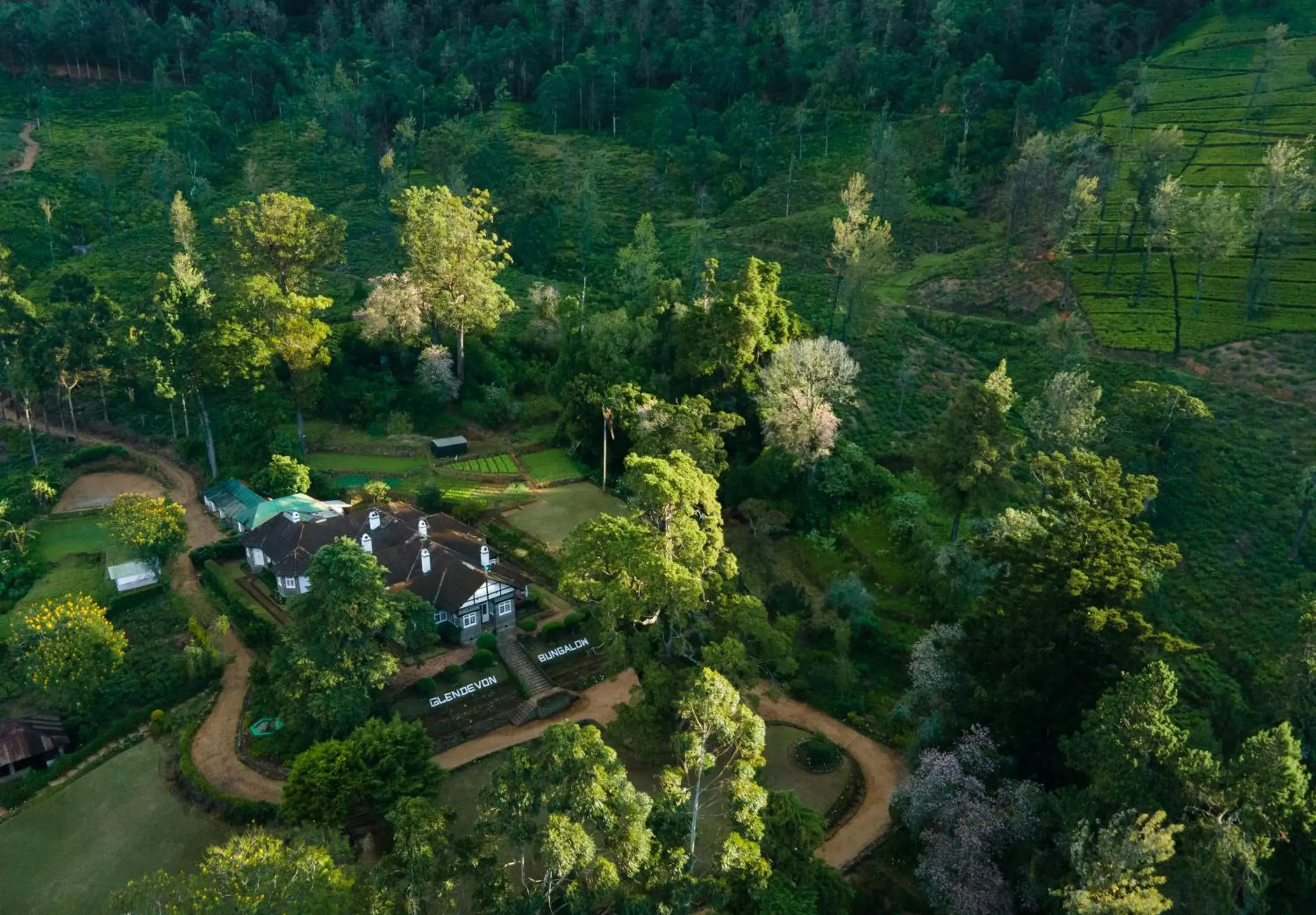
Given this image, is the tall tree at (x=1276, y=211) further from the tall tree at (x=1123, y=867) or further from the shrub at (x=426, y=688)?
the shrub at (x=426, y=688)

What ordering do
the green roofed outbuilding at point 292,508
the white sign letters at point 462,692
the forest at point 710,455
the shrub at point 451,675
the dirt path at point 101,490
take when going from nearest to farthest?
the forest at point 710,455 → the white sign letters at point 462,692 → the shrub at point 451,675 → the green roofed outbuilding at point 292,508 → the dirt path at point 101,490

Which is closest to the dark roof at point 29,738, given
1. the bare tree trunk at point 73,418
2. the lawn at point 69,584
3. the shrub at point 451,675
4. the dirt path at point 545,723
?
the lawn at point 69,584

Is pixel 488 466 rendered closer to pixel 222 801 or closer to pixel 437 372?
pixel 437 372

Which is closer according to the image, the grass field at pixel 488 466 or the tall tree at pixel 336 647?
the tall tree at pixel 336 647

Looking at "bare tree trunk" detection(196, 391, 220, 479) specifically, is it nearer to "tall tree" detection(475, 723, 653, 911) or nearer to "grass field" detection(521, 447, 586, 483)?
"grass field" detection(521, 447, 586, 483)

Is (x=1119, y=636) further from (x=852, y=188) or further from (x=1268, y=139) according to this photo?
(x=1268, y=139)

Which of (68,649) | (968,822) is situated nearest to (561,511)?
(68,649)

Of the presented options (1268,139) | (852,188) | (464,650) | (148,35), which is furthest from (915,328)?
(148,35)
